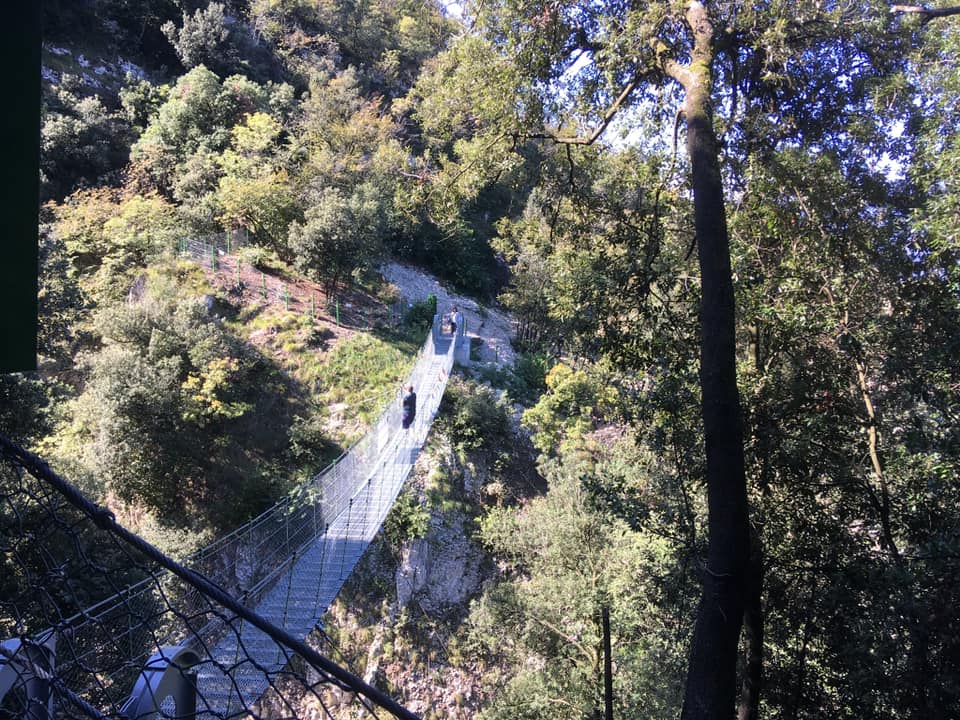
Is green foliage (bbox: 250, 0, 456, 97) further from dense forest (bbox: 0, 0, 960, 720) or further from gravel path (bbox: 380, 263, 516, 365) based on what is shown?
dense forest (bbox: 0, 0, 960, 720)

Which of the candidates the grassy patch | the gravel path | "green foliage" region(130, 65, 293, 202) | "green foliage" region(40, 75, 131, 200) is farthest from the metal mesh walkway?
"green foliage" region(40, 75, 131, 200)

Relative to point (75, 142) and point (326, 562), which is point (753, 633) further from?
point (75, 142)

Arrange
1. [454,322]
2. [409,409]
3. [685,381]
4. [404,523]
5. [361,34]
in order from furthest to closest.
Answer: [361,34] < [454,322] < [404,523] < [409,409] < [685,381]

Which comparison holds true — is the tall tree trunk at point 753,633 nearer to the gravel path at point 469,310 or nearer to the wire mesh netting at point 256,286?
the wire mesh netting at point 256,286

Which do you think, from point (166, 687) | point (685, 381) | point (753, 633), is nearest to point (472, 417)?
point (685, 381)

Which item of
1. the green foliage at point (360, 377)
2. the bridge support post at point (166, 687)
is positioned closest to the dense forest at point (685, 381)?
the green foliage at point (360, 377)

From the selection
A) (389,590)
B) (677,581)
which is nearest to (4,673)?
(677,581)
